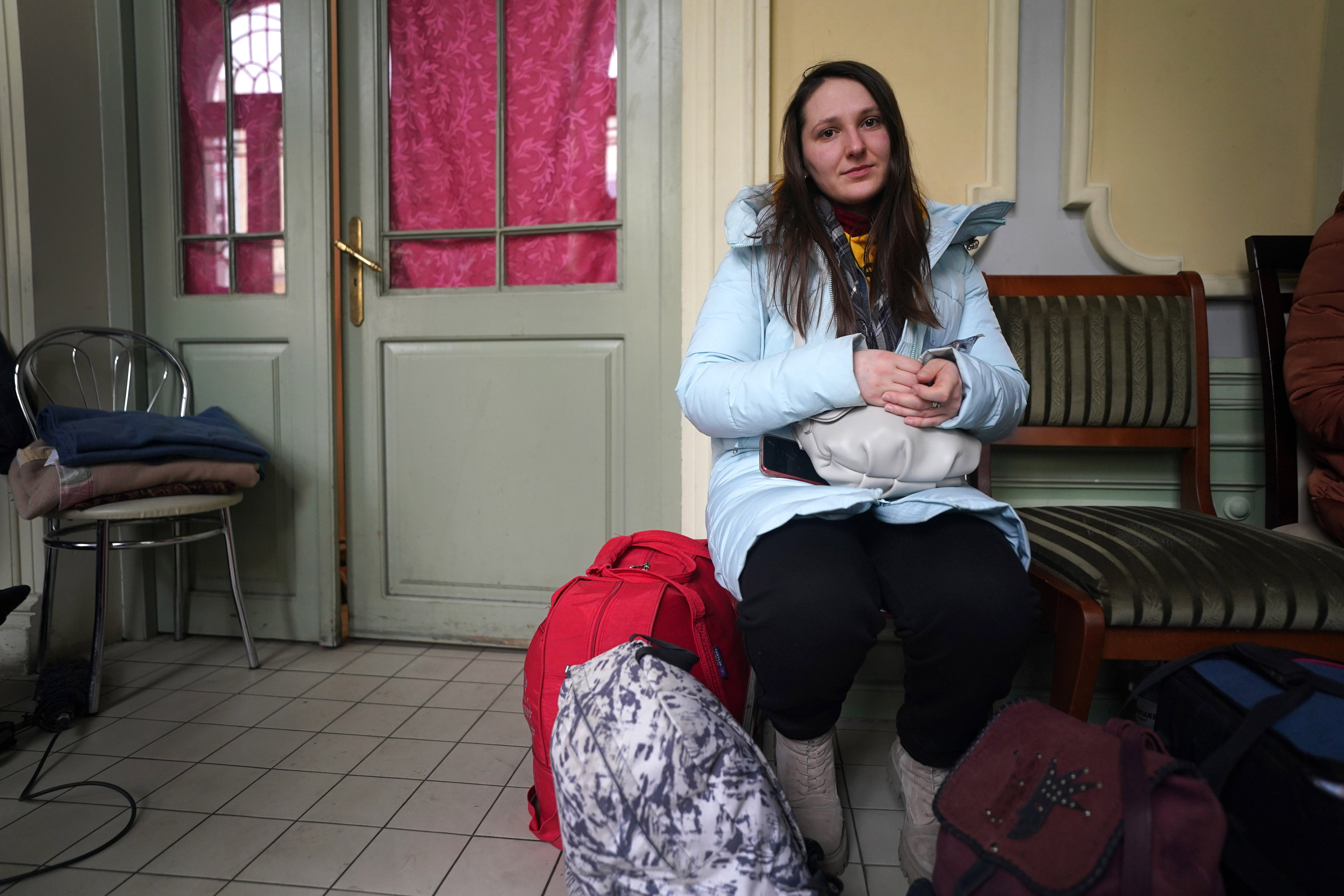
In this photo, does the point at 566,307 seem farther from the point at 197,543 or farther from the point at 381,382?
the point at 197,543

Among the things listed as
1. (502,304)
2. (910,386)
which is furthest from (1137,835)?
(502,304)

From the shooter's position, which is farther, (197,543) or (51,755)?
(197,543)

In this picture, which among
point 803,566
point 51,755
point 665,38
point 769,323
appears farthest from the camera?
point 665,38

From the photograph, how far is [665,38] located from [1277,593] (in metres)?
1.89

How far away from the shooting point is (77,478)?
5.61 feet

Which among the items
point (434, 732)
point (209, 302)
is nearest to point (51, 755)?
point (434, 732)

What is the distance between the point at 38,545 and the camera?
204 centimetres

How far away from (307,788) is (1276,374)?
7.49 feet

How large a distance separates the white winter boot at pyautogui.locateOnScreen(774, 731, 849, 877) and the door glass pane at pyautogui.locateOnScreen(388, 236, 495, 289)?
162 cm

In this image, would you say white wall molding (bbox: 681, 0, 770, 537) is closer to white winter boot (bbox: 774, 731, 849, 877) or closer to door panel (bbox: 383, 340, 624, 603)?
door panel (bbox: 383, 340, 624, 603)

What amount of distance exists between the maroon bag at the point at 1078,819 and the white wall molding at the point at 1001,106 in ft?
4.55

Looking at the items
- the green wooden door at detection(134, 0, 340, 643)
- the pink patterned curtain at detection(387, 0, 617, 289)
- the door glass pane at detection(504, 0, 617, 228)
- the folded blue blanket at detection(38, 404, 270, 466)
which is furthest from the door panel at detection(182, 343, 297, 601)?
the door glass pane at detection(504, 0, 617, 228)

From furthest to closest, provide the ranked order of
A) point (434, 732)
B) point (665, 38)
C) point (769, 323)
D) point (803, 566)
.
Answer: point (665, 38) < point (434, 732) < point (769, 323) < point (803, 566)

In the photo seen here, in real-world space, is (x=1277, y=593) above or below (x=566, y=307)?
below
